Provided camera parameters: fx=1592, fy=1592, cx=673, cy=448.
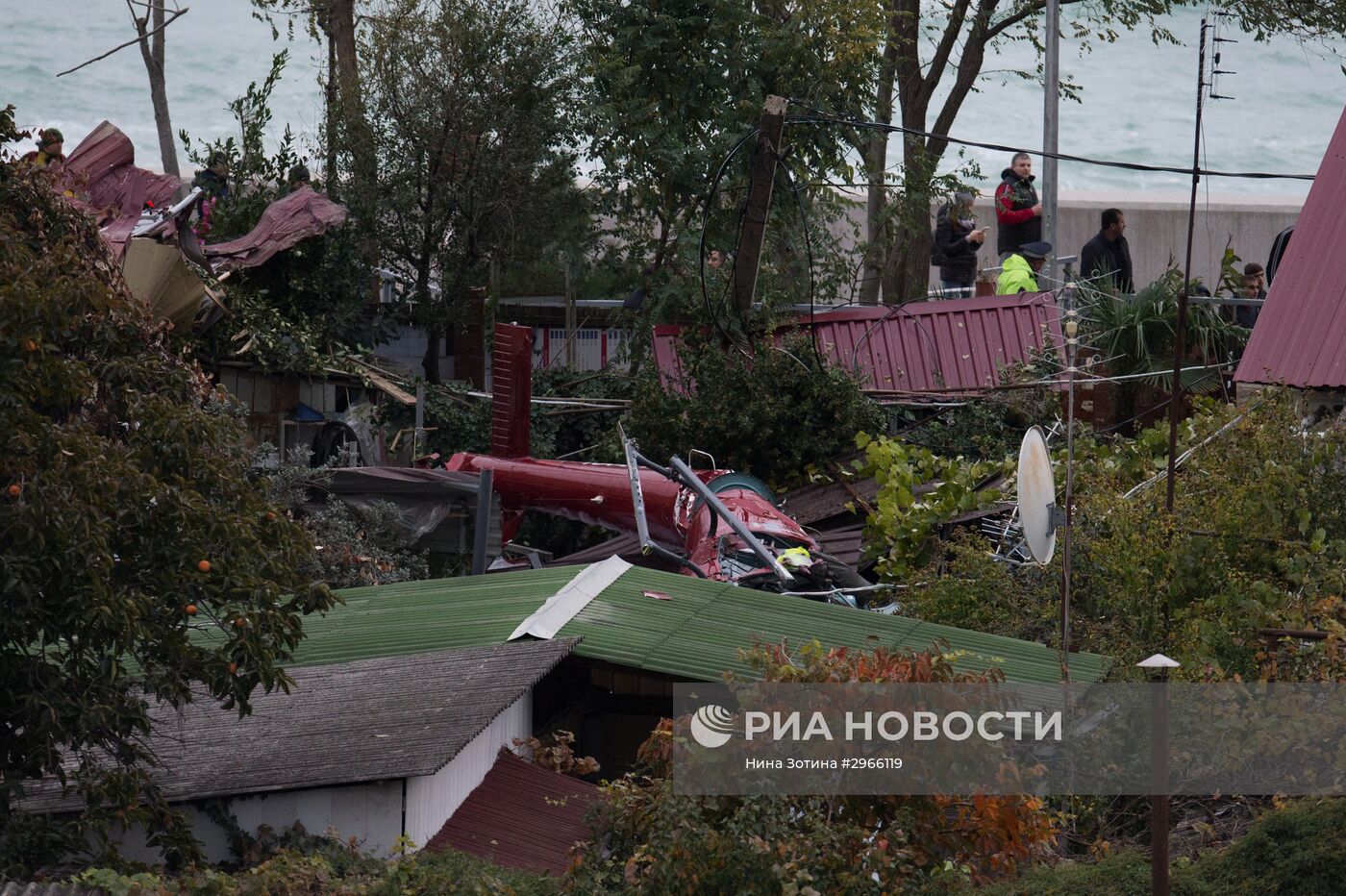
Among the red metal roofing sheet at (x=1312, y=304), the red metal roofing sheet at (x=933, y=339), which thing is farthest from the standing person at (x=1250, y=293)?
the red metal roofing sheet at (x=1312, y=304)

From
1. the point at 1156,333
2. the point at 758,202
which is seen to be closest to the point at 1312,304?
the point at 1156,333

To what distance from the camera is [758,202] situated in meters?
18.9

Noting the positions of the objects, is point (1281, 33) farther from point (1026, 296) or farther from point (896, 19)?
point (1026, 296)

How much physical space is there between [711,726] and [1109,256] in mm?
15321

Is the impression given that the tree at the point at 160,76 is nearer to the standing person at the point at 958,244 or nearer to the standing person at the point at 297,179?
the standing person at the point at 297,179

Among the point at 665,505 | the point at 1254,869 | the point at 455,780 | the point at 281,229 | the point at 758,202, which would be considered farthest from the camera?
the point at 281,229

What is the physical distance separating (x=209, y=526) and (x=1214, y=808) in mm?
6124

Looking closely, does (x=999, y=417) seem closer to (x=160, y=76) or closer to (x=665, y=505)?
(x=665, y=505)

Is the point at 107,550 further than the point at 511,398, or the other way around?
the point at 511,398

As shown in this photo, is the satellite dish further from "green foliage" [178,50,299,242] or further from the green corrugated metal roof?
"green foliage" [178,50,299,242]

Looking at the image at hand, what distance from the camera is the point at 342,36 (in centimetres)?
2506

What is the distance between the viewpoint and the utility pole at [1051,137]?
22109 millimetres

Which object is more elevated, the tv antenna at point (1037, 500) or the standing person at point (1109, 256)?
the standing person at point (1109, 256)

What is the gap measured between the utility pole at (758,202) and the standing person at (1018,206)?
12.2 feet
